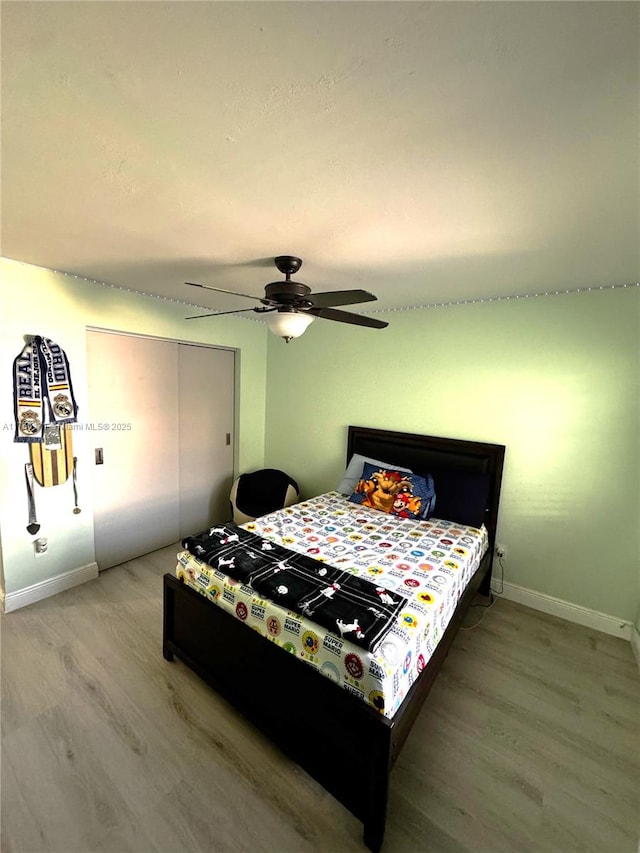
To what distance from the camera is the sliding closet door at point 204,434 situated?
331cm

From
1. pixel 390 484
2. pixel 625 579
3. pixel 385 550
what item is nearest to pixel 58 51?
pixel 385 550

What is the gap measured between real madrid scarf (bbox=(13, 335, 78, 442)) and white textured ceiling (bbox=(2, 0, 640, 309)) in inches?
27.4

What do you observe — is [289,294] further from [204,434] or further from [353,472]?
[204,434]

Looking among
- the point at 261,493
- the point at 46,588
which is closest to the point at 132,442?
the point at 46,588

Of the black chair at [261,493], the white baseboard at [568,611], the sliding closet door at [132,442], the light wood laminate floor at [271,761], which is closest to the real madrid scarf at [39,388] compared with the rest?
the sliding closet door at [132,442]

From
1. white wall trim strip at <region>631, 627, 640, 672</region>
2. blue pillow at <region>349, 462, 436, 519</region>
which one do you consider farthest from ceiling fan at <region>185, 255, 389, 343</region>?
white wall trim strip at <region>631, 627, 640, 672</region>

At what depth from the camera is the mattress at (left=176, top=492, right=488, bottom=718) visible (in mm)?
1308

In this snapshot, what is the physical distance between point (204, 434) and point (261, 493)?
32.8 inches

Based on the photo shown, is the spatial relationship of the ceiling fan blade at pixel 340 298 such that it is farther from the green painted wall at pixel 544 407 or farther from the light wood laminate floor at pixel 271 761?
the light wood laminate floor at pixel 271 761

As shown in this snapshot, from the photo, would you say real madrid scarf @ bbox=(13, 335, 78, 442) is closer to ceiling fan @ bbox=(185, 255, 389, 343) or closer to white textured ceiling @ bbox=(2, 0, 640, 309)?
white textured ceiling @ bbox=(2, 0, 640, 309)

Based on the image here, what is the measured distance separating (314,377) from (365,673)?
2.71 meters

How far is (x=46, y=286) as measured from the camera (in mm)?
2299

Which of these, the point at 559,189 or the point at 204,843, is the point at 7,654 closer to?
the point at 204,843

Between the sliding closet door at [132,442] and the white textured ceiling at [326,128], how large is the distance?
1057mm
